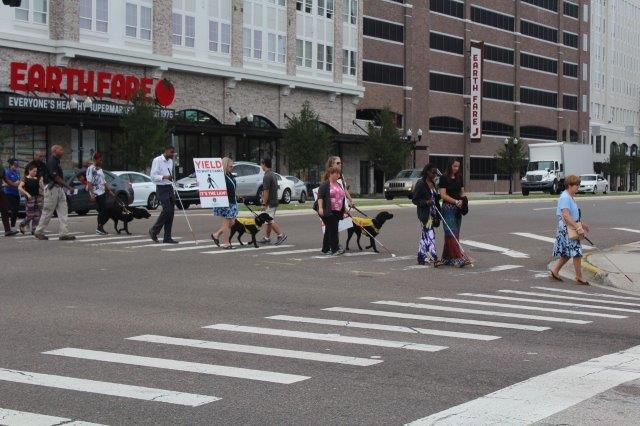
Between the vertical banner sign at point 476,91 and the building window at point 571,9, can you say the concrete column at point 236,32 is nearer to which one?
the vertical banner sign at point 476,91

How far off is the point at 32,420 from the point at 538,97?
93.2m

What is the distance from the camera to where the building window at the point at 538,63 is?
3684 inches

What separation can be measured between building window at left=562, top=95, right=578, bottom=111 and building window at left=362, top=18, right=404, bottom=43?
30.7 metres

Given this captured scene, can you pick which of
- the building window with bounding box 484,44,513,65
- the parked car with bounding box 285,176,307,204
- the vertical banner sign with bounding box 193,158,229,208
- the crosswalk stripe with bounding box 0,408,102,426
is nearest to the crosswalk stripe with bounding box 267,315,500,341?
the crosswalk stripe with bounding box 0,408,102,426

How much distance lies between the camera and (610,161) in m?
108

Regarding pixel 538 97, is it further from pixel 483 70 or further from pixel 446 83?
pixel 446 83

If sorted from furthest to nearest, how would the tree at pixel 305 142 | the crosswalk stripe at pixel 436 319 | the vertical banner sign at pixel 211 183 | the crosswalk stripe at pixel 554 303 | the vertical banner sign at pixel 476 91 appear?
1. the vertical banner sign at pixel 476 91
2. the tree at pixel 305 142
3. the vertical banner sign at pixel 211 183
4. the crosswalk stripe at pixel 554 303
5. the crosswalk stripe at pixel 436 319

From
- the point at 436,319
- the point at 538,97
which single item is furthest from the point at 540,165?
the point at 436,319

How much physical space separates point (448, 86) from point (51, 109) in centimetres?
4512

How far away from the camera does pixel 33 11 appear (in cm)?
4528

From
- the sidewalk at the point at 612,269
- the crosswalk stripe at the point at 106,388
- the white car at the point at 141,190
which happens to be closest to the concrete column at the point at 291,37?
the white car at the point at 141,190

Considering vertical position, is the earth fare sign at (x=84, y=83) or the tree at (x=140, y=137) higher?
the earth fare sign at (x=84, y=83)

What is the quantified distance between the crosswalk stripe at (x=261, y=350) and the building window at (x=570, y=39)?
95.8 metres

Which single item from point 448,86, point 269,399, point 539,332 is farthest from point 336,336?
point 448,86
